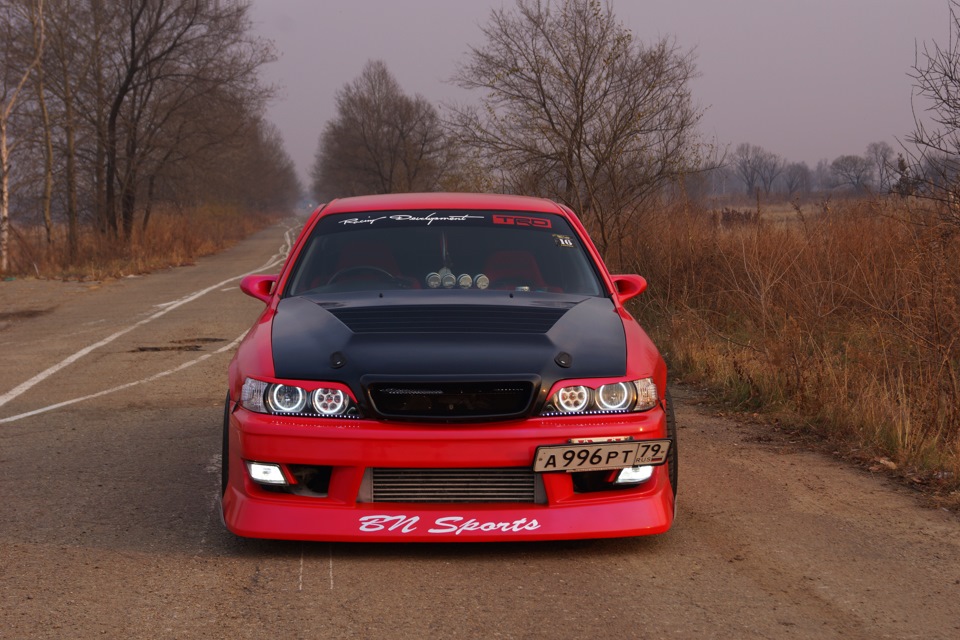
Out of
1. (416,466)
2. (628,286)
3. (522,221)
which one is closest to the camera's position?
(416,466)

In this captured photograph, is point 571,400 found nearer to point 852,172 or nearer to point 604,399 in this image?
point 604,399

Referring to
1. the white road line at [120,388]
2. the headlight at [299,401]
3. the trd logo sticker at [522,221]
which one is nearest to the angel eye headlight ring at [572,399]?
the headlight at [299,401]

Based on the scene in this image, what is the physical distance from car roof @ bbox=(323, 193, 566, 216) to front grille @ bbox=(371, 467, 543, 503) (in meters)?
2.24

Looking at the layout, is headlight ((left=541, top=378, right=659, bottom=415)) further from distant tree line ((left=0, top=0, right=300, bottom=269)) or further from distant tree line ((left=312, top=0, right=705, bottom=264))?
distant tree line ((left=0, top=0, right=300, bottom=269))

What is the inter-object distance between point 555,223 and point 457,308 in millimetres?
1409

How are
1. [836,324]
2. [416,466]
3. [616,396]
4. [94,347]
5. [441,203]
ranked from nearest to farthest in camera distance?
1. [416,466]
2. [616,396]
3. [441,203]
4. [836,324]
5. [94,347]

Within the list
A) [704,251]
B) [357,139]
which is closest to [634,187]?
[704,251]

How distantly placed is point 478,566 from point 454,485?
Answer: 0.35 meters

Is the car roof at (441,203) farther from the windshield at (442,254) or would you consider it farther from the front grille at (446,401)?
the front grille at (446,401)

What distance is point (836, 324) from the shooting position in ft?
32.9

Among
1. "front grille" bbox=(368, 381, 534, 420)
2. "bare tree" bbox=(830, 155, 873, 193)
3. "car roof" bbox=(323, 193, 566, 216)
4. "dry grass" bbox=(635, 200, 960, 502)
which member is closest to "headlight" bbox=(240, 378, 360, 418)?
"front grille" bbox=(368, 381, 534, 420)

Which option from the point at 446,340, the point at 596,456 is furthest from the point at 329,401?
the point at 596,456

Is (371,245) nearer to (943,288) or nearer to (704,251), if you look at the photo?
(943,288)

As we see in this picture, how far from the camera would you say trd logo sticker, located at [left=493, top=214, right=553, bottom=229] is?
600 cm
